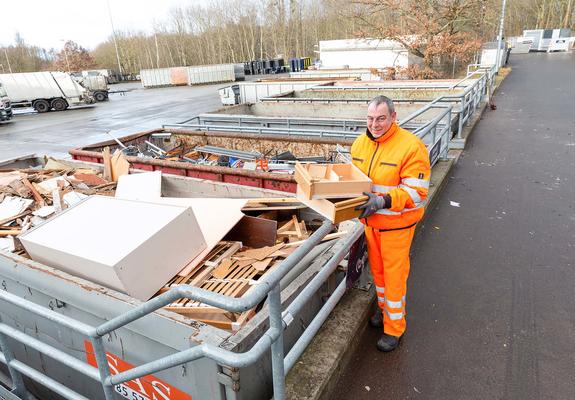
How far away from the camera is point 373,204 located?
2.72 meters

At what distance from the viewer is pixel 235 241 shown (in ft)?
12.9

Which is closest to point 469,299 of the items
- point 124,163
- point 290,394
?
point 290,394

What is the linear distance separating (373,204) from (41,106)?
31219 millimetres

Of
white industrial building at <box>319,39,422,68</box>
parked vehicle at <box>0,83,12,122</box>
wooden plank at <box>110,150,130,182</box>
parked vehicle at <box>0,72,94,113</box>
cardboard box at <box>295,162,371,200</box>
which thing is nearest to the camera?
cardboard box at <box>295,162,371,200</box>

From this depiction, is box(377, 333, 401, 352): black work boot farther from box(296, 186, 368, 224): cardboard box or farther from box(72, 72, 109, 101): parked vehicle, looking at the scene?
box(72, 72, 109, 101): parked vehicle

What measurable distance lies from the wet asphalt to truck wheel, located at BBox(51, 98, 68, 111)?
28.5 m

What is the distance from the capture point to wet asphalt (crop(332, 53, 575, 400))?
309 centimetres

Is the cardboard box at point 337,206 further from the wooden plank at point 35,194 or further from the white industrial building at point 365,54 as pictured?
the white industrial building at point 365,54

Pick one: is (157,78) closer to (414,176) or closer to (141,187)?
(141,187)

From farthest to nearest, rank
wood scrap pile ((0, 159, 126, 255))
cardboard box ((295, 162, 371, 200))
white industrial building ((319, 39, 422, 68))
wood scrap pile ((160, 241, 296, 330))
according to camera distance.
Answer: white industrial building ((319, 39, 422, 68)) → wood scrap pile ((0, 159, 126, 255)) → wood scrap pile ((160, 241, 296, 330)) → cardboard box ((295, 162, 371, 200))

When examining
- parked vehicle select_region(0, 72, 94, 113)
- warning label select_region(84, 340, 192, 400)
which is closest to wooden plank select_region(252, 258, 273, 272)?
warning label select_region(84, 340, 192, 400)

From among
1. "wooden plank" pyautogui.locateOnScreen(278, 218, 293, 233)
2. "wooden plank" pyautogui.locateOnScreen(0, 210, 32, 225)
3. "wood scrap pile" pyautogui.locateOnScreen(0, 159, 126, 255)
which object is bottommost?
"wooden plank" pyautogui.locateOnScreen(278, 218, 293, 233)

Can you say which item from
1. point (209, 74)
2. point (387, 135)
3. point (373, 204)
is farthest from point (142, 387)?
point (209, 74)

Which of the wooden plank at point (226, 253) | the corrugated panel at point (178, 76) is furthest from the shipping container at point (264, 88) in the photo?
the corrugated panel at point (178, 76)
